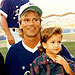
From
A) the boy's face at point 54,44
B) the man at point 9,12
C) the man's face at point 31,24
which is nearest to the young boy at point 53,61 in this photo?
the boy's face at point 54,44

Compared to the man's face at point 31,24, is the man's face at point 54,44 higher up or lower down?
lower down

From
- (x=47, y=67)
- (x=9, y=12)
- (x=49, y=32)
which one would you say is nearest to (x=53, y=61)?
(x=47, y=67)

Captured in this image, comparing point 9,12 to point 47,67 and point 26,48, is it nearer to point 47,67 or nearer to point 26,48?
point 26,48

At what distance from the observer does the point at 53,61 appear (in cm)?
158

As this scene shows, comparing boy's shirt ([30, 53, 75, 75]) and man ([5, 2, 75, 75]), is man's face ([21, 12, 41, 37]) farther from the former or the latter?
boy's shirt ([30, 53, 75, 75])

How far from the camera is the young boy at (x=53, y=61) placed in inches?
60.7

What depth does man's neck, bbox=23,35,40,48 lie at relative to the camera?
1.85 metres

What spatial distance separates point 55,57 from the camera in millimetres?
1617

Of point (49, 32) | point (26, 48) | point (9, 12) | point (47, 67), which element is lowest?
point (47, 67)

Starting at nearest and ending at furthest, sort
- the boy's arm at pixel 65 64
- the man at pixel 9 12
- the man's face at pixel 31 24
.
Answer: the boy's arm at pixel 65 64 < the man's face at pixel 31 24 < the man at pixel 9 12

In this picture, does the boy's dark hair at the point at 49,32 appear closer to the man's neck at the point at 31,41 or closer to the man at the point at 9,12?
the man's neck at the point at 31,41

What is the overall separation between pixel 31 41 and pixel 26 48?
3.6 inches

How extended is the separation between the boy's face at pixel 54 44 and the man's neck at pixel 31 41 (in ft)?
0.96

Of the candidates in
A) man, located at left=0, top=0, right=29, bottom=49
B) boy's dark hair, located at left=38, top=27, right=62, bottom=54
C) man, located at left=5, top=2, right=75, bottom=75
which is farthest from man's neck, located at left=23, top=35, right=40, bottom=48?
man, located at left=0, top=0, right=29, bottom=49
